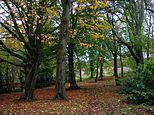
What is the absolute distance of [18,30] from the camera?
1928 centimetres

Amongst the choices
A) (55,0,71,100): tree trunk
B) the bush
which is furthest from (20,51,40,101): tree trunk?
the bush

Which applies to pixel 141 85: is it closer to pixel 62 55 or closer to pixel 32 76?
pixel 62 55

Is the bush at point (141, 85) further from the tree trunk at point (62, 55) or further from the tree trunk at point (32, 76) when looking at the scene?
the tree trunk at point (32, 76)

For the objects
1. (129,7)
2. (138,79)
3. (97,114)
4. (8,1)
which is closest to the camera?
(97,114)

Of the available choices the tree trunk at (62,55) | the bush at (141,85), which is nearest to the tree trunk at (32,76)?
the tree trunk at (62,55)

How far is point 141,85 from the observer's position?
1502 centimetres

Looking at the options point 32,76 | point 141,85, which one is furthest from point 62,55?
point 141,85

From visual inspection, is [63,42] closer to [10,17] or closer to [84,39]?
[10,17]

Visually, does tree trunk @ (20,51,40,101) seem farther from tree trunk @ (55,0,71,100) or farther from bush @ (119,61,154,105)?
bush @ (119,61,154,105)

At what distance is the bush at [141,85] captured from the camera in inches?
562

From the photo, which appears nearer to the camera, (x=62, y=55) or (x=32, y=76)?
(x=62, y=55)

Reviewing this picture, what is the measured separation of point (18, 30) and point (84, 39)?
8199mm

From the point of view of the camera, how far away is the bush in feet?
46.9

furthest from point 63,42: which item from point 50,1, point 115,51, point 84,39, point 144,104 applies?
point 115,51
